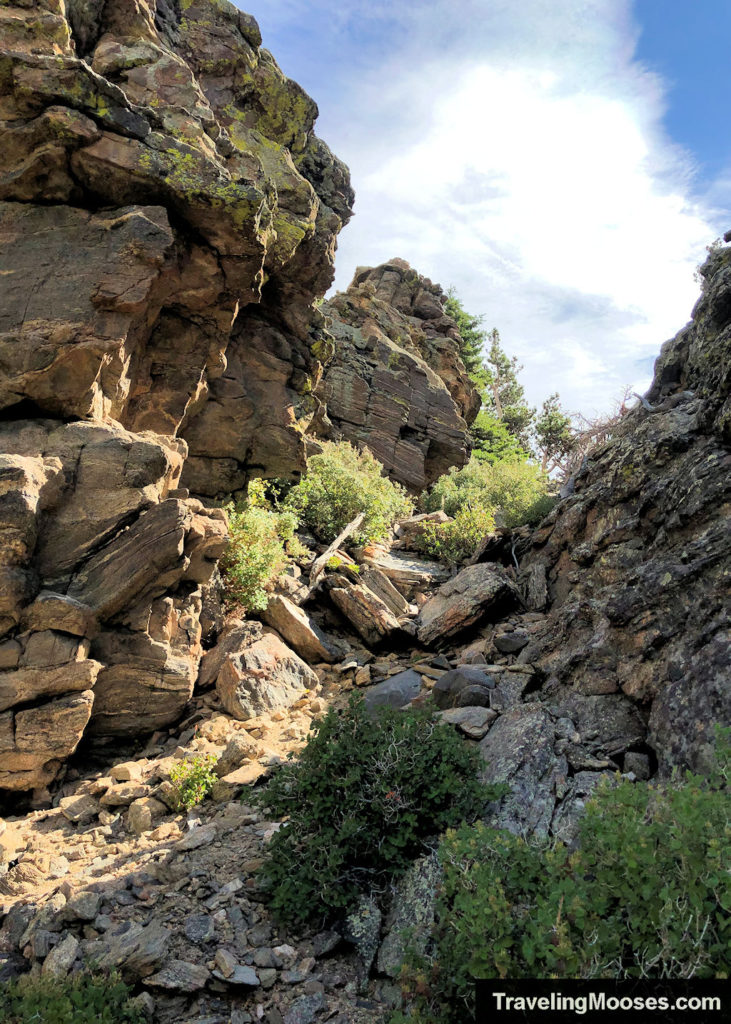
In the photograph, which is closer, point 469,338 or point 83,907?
point 83,907

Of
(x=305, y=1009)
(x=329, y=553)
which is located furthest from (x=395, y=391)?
(x=305, y=1009)

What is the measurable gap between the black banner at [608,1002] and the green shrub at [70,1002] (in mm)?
3193

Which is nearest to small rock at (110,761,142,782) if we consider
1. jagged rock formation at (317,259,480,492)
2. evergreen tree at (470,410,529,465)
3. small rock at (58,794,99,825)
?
small rock at (58,794,99,825)

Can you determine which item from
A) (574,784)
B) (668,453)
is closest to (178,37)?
(668,453)

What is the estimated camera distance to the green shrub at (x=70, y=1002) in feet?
15.1

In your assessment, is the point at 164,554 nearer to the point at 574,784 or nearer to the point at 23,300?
the point at 23,300

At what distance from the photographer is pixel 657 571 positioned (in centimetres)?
848

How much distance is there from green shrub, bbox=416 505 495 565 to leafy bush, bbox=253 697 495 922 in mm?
11826

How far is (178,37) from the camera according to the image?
15242 millimetres

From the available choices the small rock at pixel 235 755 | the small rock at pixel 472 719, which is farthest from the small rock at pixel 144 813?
the small rock at pixel 472 719

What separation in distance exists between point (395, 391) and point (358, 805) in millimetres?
28399

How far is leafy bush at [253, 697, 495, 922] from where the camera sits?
234 inches

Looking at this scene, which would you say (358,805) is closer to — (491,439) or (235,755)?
(235,755)

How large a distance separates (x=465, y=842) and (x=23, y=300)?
439 inches
